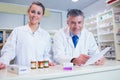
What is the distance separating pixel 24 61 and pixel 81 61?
2.02ft

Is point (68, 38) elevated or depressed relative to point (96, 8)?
depressed

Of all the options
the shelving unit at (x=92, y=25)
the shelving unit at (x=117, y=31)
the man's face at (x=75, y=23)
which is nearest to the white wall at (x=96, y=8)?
the shelving unit at (x=92, y=25)

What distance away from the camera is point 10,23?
5.59 meters

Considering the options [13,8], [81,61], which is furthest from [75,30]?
[13,8]

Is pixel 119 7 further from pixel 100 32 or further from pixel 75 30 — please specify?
pixel 75 30

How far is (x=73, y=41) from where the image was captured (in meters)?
1.49

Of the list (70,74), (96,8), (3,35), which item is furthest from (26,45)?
(96,8)

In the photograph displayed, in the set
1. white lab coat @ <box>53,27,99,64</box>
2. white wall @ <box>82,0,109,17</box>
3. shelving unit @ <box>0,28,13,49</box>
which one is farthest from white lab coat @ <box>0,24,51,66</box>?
white wall @ <box>82,0,109,17</box>

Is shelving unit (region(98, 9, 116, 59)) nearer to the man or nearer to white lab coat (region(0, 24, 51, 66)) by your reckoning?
the man

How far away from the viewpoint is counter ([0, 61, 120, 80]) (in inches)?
28.0

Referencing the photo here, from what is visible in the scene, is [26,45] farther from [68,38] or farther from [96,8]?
[96,8]

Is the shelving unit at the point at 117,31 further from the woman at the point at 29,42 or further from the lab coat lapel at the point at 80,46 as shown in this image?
the woman at the point at 29,42

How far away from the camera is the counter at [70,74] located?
2.33ft

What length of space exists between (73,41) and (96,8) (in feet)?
13.3
